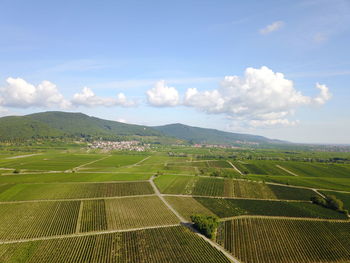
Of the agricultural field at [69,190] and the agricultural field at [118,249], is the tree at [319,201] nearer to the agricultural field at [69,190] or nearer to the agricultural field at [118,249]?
the agricultural field at [118,249]

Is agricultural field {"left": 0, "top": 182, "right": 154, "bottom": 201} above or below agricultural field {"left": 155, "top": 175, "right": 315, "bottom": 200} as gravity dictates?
below

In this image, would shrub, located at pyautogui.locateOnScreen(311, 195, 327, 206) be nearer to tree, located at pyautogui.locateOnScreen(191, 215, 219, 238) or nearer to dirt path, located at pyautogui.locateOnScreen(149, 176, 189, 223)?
A: tree, located at pyautogui.locateOnScreen(191, 215, 219, 238)

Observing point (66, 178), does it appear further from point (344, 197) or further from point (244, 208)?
point (344, 197)

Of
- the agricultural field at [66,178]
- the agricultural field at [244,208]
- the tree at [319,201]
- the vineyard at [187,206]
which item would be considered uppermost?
the tree at [319,201]

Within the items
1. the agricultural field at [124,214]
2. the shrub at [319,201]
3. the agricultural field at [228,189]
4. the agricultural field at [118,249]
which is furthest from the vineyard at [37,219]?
the shrub at [319,201]

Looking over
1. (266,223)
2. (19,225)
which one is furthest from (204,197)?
(19,225)

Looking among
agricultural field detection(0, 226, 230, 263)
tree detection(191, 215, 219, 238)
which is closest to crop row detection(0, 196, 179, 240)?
agricultural field detection(0, 226, 230, 263)

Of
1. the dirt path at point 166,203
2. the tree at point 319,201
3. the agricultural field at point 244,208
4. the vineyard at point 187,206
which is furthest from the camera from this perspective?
the tree at point 319,201
